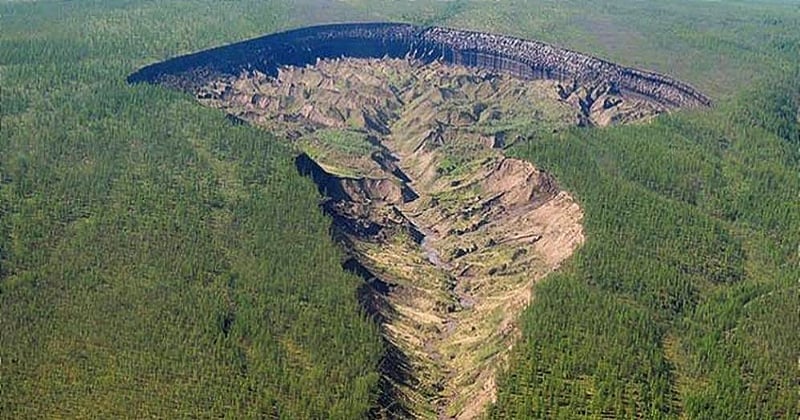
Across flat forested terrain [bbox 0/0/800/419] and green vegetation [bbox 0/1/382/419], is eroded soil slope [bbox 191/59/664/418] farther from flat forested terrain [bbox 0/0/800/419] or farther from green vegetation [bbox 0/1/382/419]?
green vegetation [bbox 0/1/382/419]

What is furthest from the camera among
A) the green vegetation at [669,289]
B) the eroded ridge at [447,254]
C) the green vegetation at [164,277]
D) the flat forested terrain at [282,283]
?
the eroded ridge at [447,254]

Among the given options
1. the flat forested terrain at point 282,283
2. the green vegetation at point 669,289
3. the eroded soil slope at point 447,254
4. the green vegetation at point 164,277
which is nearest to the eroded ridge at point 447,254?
the eroded soil slope at point 447,254

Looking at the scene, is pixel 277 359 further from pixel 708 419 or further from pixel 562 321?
pixel 708 419

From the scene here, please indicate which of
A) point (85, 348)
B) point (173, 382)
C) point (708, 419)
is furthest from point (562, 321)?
point (85, 348)

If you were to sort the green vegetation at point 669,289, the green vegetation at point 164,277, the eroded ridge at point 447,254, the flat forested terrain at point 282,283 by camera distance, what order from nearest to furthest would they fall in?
1. the green vegetation at point 164,277
2. the flat forested terrain at point 282,283
3. the green vegetation at point 669,289
4. the eroded ridge at point 447,254

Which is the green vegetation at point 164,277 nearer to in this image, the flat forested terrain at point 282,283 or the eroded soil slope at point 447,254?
the flat forested terrain at point 282,283

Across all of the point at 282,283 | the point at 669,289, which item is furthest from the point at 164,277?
the point at 669,289

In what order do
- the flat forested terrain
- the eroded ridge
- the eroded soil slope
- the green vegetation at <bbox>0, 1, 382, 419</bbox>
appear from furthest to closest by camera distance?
the eroded soil slope
the eroded ridge
the flat forested terrain
the green vegetation at <bbox>0, 1, 382, 419</bbox>

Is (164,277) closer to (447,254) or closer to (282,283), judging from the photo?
(282,283)

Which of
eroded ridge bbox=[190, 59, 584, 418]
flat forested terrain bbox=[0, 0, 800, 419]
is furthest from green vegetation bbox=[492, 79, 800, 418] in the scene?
eroded ridge bbox=[190, 59, 584, 418]

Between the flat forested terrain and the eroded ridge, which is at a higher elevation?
the flat forested terrain
